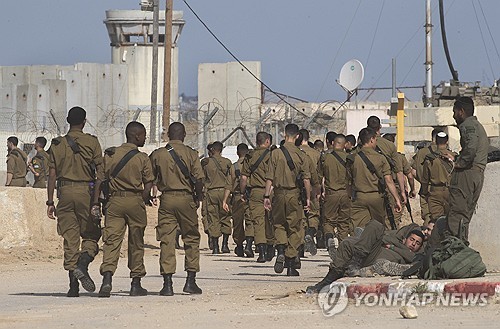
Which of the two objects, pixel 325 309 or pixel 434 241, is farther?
pixel 434 241

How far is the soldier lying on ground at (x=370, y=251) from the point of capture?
37.9 ft

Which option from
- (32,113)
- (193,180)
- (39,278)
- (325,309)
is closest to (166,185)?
(193,180)

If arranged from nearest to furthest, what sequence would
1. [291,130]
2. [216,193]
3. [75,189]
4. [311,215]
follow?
[75,189] → [291,130] → [311,215] → [216,193]

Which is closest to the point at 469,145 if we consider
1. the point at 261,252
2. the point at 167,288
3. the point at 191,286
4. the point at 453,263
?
the point at 453,263

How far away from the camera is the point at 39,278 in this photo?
49.9 feet

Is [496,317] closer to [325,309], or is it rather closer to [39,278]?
[325,309]

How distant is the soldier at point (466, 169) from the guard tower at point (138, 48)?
164ft

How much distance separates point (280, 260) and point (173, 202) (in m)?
2.98

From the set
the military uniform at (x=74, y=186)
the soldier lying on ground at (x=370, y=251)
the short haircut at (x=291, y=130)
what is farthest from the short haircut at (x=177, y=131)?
the short haircut at (x=291, y=130)

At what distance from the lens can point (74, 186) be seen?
40.2 feet

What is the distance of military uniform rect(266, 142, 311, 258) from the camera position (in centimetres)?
Answer: 1478

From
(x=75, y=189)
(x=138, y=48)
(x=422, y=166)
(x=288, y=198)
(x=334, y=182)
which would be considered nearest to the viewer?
(x=75, y=189)

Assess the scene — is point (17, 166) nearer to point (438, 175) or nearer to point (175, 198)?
point (438, 175)

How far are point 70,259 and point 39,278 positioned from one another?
3104 millimetres
